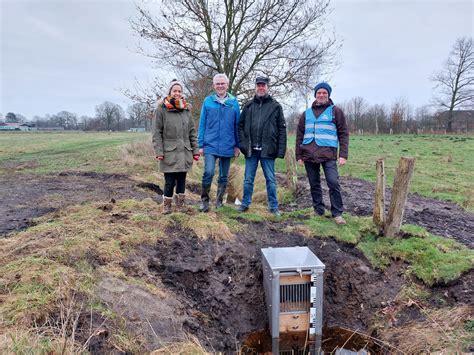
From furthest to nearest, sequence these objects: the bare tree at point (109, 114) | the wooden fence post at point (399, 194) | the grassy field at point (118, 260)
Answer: the bare tree at point (109, 114)
the wooden fence post at point (399, 194)
the grassy field at point (118, 260)

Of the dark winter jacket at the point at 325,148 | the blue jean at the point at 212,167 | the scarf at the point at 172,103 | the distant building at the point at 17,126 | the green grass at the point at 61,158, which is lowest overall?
the green grass at the point at 61,158

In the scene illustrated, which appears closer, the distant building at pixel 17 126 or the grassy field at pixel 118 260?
the grassy field at pixel 118 260

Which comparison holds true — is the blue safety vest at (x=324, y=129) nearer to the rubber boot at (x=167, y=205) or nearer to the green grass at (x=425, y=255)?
the green grass at (x=425, y=255)

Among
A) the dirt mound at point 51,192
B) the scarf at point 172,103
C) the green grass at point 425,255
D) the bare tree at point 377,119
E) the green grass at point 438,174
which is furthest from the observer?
the bare tree at point 377,119

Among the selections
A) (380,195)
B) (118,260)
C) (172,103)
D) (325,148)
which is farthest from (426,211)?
(118,260)

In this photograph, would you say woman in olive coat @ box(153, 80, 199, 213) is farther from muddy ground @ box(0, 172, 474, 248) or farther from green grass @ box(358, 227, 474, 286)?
green grass @ box(358, 227, 474, 286)

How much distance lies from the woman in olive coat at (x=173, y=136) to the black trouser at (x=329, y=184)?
211cm

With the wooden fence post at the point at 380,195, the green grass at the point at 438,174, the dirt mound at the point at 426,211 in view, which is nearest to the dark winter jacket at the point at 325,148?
the wooden fence post at the point at 380,195

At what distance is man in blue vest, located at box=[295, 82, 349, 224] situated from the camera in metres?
5.41

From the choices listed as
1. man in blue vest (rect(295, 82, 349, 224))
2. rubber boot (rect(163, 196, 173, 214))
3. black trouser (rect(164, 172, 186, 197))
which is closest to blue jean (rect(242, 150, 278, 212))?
man in blue vest (rect(295, 82, 349, 224))

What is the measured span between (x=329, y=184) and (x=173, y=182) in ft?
8.61

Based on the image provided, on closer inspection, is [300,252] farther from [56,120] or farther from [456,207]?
[56,120]

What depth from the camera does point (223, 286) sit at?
4332 mm

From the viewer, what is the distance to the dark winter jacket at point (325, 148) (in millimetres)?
5406
